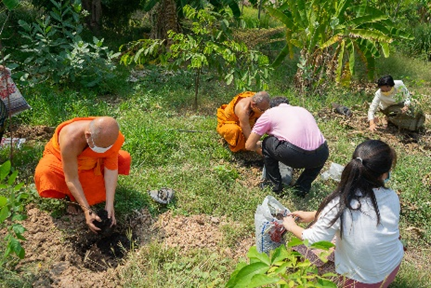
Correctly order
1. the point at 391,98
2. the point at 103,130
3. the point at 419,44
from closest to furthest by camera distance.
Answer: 1. the point at 103,130
2. the point at 391,98
3. the point at 419,44

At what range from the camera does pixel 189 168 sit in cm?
426

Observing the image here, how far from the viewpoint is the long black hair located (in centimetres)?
226

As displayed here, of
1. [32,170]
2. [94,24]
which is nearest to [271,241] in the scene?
[32,170]

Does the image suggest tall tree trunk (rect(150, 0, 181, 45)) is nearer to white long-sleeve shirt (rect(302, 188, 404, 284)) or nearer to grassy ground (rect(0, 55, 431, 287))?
grassy ground (rect(0, 55, 431, 287))

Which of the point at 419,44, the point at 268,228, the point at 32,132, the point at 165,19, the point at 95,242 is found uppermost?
the point at 165,19

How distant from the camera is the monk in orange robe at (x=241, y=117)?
4.14 meters

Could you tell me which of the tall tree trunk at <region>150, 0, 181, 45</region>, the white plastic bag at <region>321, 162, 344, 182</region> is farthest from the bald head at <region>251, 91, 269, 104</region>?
the tall tree trunk at <region>150, 0, 181, 45</region>

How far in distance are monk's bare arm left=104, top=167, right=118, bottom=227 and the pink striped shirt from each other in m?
1.42

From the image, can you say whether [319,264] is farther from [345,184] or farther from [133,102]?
[133,102]

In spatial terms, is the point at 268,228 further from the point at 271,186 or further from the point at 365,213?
the point at 271,186

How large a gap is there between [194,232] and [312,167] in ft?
4.24

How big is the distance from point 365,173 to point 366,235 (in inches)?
13.9

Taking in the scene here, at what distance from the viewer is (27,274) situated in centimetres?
279

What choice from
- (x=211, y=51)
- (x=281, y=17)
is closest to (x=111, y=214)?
(x=211, y=51)
